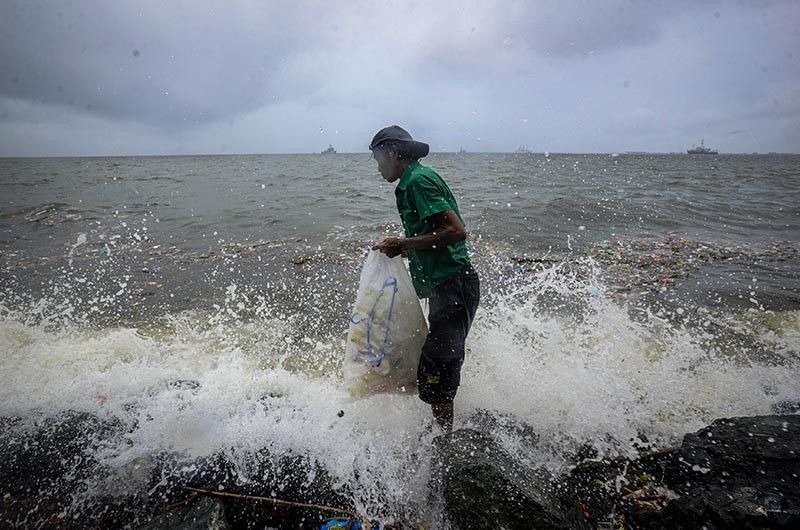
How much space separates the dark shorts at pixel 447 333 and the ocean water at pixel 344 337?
54cm

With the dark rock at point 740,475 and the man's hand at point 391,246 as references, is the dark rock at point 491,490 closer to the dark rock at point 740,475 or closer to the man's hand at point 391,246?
the dark rock at point 740,475

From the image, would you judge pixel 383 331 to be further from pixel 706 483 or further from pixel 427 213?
pixel 706 483

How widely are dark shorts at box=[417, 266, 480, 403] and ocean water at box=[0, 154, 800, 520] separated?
542 mm

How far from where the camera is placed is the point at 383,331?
114 inches

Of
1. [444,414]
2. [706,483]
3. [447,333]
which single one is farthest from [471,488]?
[706,483]

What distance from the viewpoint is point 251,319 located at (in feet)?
17.4

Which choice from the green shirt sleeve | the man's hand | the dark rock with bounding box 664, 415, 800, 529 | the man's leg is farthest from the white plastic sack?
the dark rock with bounding box 664, 415, 800, 529

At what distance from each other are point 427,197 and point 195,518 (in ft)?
7.43

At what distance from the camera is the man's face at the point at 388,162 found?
8.89 ft

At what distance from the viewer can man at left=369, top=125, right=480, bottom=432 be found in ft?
8.70

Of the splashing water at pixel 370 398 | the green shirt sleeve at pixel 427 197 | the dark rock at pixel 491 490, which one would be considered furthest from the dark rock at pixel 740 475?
the green shirt sleeve at pixel 427 197

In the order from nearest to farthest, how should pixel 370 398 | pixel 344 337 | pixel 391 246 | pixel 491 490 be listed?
pixel 491 490 < pixel 391 246 < pixel 370 398 < pixel 344 337

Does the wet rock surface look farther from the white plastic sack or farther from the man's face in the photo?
the man's face

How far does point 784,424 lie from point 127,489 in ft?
13.9
